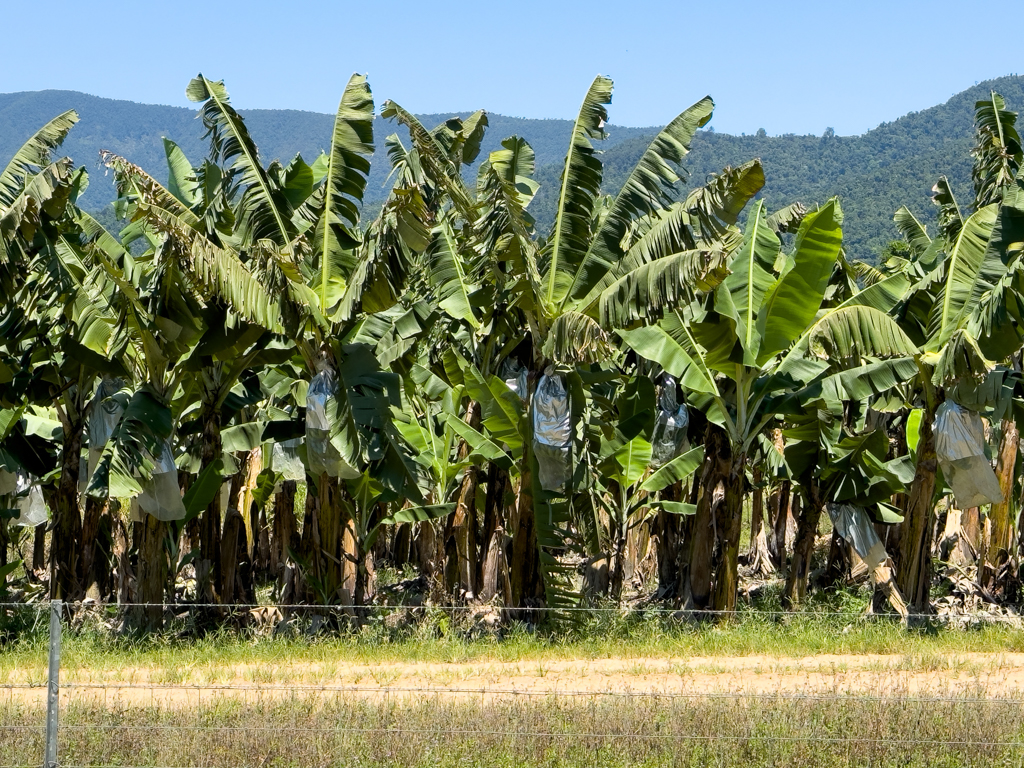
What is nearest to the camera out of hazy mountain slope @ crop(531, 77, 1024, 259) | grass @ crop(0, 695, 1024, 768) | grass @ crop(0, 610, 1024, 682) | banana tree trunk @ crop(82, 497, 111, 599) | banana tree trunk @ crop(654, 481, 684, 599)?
grass @ crop(0, 695, 1024, 768)

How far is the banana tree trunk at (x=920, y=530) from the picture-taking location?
1297 cm

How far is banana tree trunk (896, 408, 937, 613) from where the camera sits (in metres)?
13.0

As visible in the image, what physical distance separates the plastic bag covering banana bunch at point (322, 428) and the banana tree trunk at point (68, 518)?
12.5 feet

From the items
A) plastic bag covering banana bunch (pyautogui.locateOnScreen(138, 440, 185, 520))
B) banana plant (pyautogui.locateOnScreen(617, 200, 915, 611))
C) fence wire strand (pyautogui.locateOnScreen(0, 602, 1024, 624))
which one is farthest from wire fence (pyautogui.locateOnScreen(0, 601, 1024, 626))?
plastic bag covering banana bunch (pyautogui.locateOnScreen(138, 440, 185, 520))

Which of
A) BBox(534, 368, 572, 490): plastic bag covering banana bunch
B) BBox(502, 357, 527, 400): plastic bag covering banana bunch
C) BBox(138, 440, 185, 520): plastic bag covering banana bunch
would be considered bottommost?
BBox(138, 440, 185, 520): plastic bag covering banana bunch

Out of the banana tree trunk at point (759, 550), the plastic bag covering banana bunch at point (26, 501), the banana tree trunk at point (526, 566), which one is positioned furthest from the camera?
the banana tree trunk at point (759, 550)

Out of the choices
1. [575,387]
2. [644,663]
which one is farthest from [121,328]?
[644,663]

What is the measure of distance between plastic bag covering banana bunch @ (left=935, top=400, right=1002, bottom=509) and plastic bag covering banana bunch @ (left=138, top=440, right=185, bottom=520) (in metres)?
8.36

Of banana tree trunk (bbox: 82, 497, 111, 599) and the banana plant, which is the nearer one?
the banana plant

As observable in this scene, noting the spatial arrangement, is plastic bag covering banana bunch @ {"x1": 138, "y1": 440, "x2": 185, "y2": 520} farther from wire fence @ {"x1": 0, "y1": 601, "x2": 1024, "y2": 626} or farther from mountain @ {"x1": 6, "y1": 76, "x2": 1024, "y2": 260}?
mountain @ {"x1": 6, "y1": 76, "x2": 1024, "y2": 260}

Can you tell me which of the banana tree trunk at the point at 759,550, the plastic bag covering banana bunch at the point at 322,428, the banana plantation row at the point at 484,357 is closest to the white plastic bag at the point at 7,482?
the banana plantation row at the point at 484,357

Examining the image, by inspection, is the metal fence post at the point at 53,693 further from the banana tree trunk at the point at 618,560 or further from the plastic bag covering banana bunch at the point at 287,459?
the banana tree trunk at the point at 618,560

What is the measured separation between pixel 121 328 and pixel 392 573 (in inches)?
358

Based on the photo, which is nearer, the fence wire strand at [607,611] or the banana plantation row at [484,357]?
the banana plantation row at [484,357]
